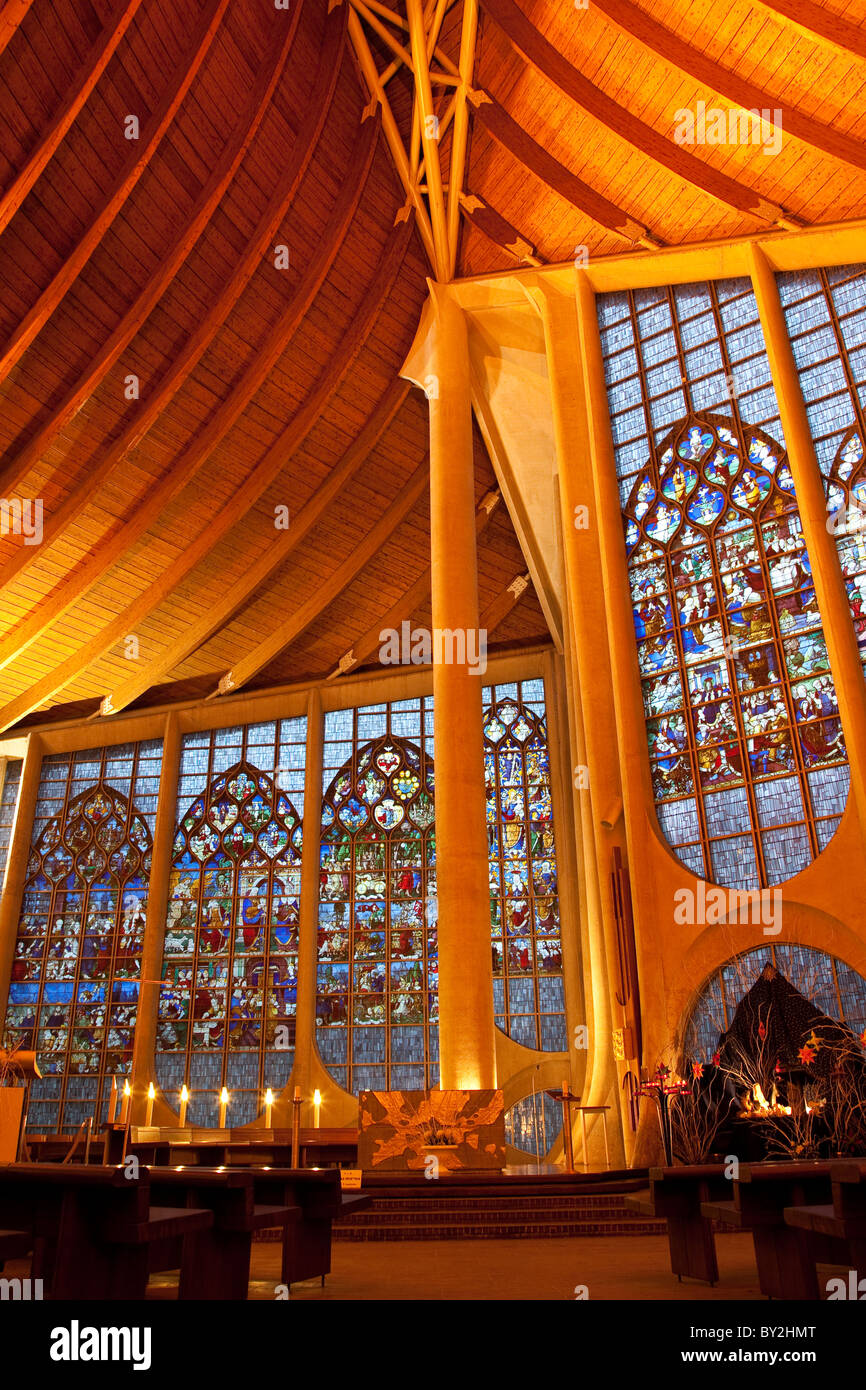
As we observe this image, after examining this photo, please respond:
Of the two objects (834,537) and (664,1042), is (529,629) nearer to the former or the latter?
(834,537)

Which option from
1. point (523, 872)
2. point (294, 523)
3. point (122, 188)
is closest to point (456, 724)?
point (294, 523)

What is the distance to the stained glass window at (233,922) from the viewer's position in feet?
50.4

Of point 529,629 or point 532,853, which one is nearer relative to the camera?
point 532,853

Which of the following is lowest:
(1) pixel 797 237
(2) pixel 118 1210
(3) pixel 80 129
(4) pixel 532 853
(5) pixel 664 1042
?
(2) pixel 118 1210

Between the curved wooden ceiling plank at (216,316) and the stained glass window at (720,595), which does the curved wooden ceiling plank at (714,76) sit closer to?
the stained glass window at (720,595)

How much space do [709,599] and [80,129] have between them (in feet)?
26.4

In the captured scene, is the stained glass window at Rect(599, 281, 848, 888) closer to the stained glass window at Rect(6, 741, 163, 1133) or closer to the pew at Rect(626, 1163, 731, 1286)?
the pew at Rect(626, 1163, 731, 1286)

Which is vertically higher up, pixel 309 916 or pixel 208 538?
pixel 208 538

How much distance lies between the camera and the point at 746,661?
10164 millimetres

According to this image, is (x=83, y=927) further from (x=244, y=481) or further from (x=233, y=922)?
(x=244, y=481)

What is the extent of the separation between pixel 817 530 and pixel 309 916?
9.72 meters

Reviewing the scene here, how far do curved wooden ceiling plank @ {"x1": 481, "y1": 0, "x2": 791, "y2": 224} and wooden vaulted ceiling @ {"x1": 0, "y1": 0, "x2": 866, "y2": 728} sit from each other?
0.12 ft

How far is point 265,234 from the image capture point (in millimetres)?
11516

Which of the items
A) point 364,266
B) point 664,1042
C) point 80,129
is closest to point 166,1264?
point 664,1042
